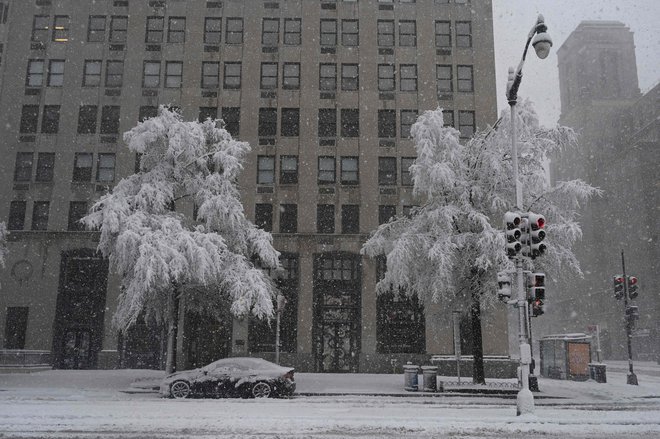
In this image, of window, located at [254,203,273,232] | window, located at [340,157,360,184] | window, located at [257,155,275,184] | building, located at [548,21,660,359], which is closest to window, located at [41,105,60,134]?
window, located at [257,155,275,184]

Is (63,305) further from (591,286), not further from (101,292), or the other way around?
(591,286)

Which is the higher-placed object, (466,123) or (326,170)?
(466,123)

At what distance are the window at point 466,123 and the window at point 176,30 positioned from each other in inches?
727

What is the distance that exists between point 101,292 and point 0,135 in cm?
1207

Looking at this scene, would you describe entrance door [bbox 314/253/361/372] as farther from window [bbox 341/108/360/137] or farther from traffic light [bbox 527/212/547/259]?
traffic light [bbox 527/212/547/259]

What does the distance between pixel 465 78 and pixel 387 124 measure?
5909mm

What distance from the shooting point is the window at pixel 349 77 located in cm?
3794

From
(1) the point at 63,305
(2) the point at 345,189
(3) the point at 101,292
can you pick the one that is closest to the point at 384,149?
(2) the point at 345,189

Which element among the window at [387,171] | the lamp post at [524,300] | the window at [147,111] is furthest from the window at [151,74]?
the lamp post at [524,300]

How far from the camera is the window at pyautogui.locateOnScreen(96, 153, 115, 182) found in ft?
121

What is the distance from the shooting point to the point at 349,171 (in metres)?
37.1

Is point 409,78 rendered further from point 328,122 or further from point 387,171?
point 387,171

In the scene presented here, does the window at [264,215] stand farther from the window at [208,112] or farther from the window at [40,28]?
the window at [40,28]

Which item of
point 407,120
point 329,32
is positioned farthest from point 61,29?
point 407,120
